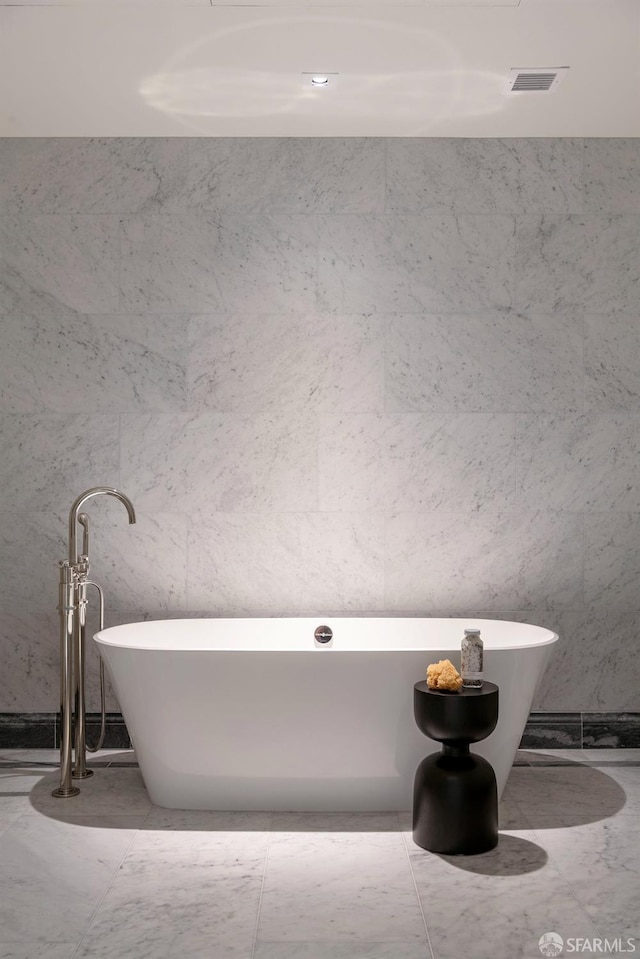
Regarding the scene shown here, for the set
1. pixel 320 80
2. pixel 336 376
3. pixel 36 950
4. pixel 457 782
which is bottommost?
pixel 36 950

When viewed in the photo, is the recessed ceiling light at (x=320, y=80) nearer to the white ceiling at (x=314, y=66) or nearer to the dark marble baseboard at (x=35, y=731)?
the white ceiling at (x=314, y=66)

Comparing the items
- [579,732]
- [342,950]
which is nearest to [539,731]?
[579,732]

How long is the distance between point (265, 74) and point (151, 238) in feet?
3.11

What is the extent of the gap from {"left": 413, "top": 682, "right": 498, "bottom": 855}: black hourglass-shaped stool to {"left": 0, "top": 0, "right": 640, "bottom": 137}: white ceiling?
2150 millimetres

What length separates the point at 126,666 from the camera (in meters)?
2.93

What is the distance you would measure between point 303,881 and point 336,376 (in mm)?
2094

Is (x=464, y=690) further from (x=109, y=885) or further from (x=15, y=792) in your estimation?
(x=15, y=792)

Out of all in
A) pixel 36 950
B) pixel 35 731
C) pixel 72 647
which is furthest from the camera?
pixel 35 731

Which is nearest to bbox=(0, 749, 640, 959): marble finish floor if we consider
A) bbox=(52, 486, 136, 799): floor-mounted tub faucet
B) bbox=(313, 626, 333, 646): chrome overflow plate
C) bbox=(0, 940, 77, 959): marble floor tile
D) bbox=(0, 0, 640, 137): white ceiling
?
bbox=(0, 940, 77, 959): marble floor tile

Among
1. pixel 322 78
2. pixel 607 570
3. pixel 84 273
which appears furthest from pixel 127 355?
pixel 607 570

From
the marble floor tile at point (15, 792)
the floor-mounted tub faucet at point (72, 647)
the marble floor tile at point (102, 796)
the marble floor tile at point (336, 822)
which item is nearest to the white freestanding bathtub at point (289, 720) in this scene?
the marble floor tile at point (336, 822)

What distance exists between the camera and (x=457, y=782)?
2.62 m

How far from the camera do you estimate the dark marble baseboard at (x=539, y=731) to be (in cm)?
376

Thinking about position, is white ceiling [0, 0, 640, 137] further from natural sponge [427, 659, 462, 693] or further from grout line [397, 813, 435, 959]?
grout line [397, 813, 435, 959]
